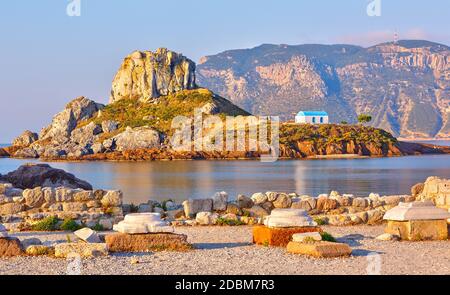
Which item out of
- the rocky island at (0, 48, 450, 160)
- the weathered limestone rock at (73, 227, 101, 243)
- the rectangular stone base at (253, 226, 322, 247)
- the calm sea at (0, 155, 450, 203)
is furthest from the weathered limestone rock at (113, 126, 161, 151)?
the rectangular stone base at (253, 226, 322, 247)

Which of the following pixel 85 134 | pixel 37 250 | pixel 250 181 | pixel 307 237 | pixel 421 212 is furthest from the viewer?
pixel 85 134

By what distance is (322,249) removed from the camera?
13711 mm

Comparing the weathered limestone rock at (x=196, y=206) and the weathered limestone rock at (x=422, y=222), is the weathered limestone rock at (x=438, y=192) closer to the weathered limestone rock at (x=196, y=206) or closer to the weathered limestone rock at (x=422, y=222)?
the weathered limestone rock at (x=422, y=222)

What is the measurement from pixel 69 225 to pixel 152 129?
133 metres

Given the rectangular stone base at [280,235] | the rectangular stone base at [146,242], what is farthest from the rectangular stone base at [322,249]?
the rectangular stone base at [146,242]

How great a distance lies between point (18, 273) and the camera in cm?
1218

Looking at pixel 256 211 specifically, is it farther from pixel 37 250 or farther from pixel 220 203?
pixel 37 250

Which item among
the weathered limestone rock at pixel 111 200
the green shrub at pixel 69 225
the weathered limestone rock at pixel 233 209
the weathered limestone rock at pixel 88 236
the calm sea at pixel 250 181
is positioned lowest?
the calm sea at pixel 250 181

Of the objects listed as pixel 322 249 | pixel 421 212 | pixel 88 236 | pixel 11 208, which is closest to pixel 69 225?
pixel 11 208

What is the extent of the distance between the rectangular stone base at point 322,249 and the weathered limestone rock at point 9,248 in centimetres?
502

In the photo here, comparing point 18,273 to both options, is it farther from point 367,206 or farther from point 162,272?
point 367,206

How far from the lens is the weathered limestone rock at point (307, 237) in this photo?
14.5 m
